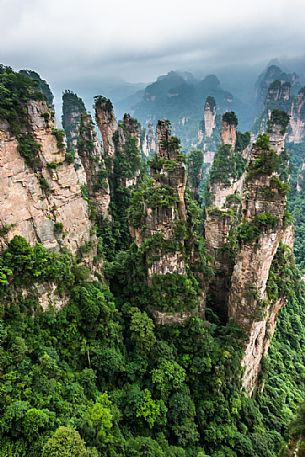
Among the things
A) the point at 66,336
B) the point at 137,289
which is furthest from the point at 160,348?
the point at 66,336

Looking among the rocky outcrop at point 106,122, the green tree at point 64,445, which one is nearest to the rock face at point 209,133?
the rocky outcrop at point 106,122

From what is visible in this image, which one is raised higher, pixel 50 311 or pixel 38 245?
pixel 38 245

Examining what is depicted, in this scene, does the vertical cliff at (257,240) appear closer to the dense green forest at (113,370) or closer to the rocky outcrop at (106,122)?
the dense green forest at (113,370)

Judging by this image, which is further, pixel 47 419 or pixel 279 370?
pixel 279 370

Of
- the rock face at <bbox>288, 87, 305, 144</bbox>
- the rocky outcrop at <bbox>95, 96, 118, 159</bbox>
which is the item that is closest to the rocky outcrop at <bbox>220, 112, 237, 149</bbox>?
the rocky outcrop at <bbox>95, 96, 118, 159</bbox>

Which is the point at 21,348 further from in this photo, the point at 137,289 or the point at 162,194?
the point at 162,194
